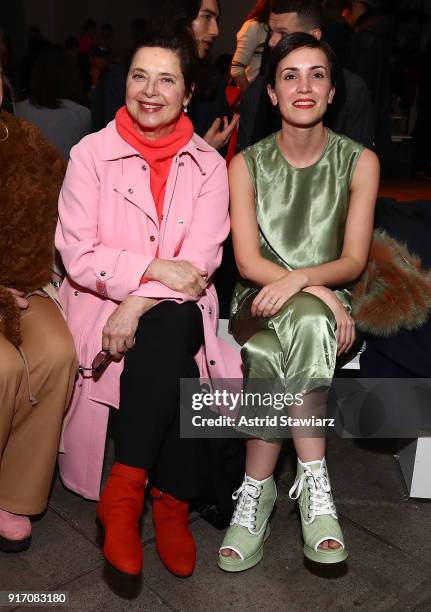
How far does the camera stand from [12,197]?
2191mm

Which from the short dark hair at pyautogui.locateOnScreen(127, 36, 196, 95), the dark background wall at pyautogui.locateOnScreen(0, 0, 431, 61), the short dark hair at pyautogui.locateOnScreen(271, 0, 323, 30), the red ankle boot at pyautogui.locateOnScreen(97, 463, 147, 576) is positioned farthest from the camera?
the dark background wall at pyautogui.locateOnScreen(0, 0, 431, 61)

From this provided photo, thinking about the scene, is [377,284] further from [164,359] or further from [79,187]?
[79,187]

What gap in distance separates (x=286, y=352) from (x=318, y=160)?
70 cm

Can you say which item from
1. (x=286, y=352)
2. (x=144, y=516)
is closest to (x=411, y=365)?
(x=286, y=352)

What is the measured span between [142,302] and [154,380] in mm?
254

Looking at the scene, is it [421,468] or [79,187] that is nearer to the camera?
[79,187]

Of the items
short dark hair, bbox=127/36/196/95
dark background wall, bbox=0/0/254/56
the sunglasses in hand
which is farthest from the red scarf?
dark background wall, bbox=0/0/254/56

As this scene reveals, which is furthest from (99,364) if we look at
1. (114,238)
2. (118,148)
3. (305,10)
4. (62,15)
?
→ (62,15)

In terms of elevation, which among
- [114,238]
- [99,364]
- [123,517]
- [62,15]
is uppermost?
[62,15]

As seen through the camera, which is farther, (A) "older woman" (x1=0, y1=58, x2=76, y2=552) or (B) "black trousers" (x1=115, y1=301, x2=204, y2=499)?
(A) "older woman" (x1=0, y1=58, x2=76, y2=552)

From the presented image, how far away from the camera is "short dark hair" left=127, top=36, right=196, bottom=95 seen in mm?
A: 2234

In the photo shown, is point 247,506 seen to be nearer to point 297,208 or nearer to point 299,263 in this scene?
point 299,263

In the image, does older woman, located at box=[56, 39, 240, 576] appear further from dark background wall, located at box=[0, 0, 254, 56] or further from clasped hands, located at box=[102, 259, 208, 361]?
dark background wall, located at box=[0, 0, 254, 56]

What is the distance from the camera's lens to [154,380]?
1.98 metres
